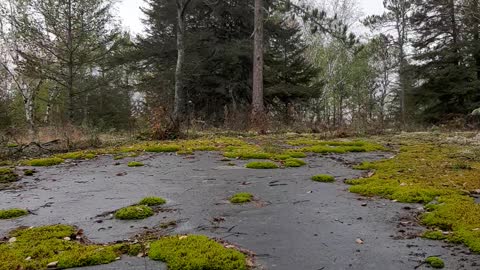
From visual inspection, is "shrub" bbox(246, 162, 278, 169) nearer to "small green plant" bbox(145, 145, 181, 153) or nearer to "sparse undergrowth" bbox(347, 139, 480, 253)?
"sparse undergrowth" bbox(347, 139, 480, 253)

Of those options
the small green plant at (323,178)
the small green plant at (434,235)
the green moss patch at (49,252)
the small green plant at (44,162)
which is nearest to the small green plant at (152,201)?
the green moss patch at (49,252)

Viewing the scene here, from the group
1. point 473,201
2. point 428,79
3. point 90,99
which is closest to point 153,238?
point 473,201

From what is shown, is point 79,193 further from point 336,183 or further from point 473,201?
point 473,201

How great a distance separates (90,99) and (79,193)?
1734 centimetres

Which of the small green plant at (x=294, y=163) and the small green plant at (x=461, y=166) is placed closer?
the small green plant at (x=461, y=166)

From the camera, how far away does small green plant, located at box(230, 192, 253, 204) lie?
443cm

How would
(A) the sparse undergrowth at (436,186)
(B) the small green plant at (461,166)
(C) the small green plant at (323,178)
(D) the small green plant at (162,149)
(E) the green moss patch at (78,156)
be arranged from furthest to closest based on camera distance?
1. (D) the small green plant at (162,149)
2. (E) the green moss patch at (78,156)
3. (B) the small green plant at (461,166)
4. (C) the small green plant at (323,178)
5. (A) the sparse undergrowth at (436,186)

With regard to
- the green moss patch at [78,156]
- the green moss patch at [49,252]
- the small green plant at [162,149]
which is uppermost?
the small green plant at [162,149]

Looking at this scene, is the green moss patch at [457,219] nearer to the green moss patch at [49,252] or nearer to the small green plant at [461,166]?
the small green plant at [461,166]

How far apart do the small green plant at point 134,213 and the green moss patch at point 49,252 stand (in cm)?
60

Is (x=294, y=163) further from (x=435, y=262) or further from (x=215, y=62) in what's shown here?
(x=215, y=62)

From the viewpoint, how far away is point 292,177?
5.78 meters

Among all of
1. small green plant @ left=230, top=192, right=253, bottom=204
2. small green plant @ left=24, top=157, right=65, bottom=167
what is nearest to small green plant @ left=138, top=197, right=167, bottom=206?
small green plant @ left=230, top=192, right=253, bottom=204

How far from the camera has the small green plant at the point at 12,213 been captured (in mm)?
4102
